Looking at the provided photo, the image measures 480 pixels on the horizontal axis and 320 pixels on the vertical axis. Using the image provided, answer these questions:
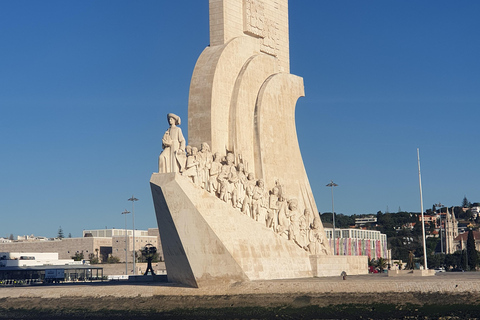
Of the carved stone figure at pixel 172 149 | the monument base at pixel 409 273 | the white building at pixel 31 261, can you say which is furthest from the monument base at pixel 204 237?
the white building at pixel 31 261

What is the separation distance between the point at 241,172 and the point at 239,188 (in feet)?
2.28

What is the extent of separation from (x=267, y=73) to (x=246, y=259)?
27.4ft

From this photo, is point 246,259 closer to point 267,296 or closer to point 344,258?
point 267,296

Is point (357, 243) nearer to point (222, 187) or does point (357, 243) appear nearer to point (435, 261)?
point (435, 261)

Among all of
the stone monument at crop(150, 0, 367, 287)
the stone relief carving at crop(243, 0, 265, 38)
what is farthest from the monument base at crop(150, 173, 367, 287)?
the stone relief carving at crop(243, 0, 265, 38)

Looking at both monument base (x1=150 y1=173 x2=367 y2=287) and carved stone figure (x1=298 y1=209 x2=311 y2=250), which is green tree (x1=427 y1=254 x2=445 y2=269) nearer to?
carved stone figure (x1=298 y1=209 x2=311 y2=250)

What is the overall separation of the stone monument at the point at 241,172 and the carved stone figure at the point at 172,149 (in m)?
0.03

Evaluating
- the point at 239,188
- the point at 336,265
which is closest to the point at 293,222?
the point at 336,265

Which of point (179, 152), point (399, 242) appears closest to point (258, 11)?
point (179, 152)

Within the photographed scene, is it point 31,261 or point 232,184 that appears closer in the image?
point 232,184

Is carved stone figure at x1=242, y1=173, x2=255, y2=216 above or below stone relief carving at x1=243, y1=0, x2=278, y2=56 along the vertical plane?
below

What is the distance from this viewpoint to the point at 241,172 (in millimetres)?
23656

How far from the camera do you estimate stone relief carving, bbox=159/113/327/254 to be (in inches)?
850

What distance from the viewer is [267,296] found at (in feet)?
66.6
